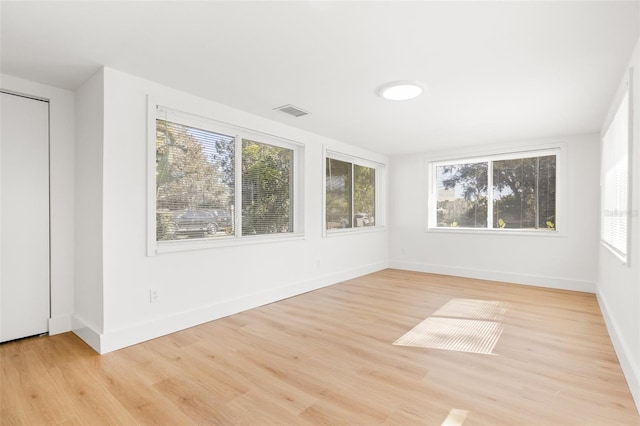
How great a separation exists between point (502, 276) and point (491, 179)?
167 centimetres

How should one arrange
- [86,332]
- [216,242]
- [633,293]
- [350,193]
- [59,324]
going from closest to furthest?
[633,293], [86,332], [59,324], [216,242], [350,193]

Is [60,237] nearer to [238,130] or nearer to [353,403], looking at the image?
[238,130]

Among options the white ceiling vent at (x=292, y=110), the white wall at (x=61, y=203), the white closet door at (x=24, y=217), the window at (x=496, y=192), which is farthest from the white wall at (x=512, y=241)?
the white closet door at (x=24, y=217)

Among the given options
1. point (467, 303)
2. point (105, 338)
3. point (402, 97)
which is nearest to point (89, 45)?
point (105, 338)

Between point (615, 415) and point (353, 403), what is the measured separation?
4.82 ft

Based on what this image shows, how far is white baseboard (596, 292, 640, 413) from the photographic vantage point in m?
1.96

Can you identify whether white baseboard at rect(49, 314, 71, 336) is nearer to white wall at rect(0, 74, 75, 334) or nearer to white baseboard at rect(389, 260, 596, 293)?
white wall at rect(0, 74, 75, 334)

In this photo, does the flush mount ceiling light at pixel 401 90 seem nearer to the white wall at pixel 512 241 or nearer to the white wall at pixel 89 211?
the white wall at pixel 89 211

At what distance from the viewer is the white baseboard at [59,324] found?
3.00 metres

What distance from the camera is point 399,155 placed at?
6578mm

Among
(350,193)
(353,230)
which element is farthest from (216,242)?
(350,193)

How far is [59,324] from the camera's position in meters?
3.04

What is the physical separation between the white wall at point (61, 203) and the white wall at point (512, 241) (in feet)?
17.4

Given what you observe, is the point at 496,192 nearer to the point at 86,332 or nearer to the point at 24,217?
the point at 86,332
